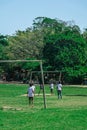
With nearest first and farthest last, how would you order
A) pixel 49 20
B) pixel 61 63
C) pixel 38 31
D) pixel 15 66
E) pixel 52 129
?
1. pixel 52 129
2. pixel 61 63
3. pixel 15 66
4. pixel 38 31
5. pixel 49 20

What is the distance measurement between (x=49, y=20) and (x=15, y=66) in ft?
68.9

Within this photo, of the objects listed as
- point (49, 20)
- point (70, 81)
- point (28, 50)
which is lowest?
point (70, 81)

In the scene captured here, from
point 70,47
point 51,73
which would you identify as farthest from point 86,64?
point 51,73

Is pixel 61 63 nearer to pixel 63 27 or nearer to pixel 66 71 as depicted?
pixel 66 71

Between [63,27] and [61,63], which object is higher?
[63,27]

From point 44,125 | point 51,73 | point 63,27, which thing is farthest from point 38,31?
point 44,125

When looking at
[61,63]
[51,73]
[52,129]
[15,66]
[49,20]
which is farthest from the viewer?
[49,20]

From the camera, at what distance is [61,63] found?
83375 millimetres

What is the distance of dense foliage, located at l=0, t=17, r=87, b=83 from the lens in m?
83.2

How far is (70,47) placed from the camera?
279 ft

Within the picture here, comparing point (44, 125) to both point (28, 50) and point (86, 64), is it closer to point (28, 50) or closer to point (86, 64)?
point (86, 64)

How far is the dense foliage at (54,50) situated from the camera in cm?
8325

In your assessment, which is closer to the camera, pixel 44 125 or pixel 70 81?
pixel 44 125

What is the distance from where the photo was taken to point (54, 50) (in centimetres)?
8519
